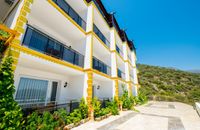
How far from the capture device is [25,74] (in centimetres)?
697

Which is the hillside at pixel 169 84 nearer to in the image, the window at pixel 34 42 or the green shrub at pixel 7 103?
the window at pixel 34 42

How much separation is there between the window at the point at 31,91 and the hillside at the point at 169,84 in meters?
31.7

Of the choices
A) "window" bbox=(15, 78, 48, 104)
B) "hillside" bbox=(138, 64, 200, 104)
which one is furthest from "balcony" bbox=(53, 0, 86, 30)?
"hillside" bbox=(138, 64, 200, 104)

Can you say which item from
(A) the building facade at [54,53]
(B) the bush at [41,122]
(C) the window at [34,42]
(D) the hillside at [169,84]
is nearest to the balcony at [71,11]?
(A) the building facade at [54,53]

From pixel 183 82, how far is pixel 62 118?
51.5m

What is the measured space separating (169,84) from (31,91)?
4840cm

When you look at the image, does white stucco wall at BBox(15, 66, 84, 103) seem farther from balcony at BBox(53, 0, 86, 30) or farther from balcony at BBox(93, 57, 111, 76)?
balcony at BBox(53, 0, 86, 30)

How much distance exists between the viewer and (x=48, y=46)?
811 cm

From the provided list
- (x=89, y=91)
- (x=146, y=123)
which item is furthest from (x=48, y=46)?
(x=146, y=123)

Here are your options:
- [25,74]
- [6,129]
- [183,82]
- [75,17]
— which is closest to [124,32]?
[75,17]

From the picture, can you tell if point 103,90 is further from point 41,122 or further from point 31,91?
point 41,122

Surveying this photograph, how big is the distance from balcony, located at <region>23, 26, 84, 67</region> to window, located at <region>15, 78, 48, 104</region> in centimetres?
226

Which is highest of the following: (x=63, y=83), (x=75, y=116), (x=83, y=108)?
(x=63, y=83)

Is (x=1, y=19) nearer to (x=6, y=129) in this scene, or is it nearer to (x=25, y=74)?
(x=25, y=74)
